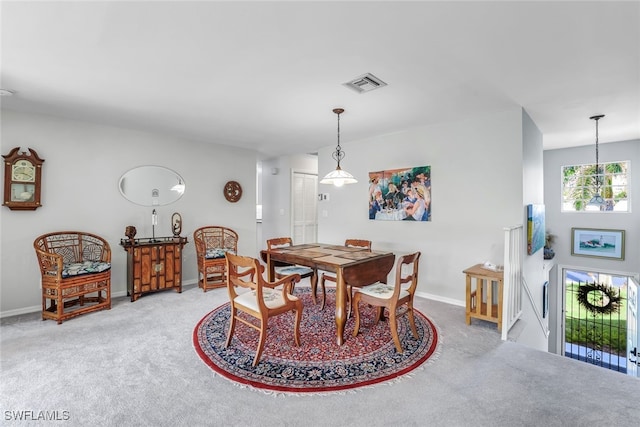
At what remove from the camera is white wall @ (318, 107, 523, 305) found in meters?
3.42

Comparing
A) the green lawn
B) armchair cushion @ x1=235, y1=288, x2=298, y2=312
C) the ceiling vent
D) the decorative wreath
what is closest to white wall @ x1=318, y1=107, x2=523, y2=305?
the ceiling vent

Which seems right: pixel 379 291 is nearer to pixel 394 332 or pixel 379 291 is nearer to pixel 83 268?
pixel 394 332

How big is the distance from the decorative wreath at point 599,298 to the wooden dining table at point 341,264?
5.65 meters

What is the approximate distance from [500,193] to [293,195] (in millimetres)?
3951

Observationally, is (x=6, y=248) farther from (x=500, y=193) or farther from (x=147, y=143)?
(x=500, y=193)

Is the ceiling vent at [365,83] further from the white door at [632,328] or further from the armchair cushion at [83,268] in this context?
the white door at [632,328]

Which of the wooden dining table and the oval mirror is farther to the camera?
the oval mirror

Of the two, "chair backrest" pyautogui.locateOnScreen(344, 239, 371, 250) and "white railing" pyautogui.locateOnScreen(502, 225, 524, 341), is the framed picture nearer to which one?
"white railing" pyautogui.locateOnScreen(502, 225, 524, 341)

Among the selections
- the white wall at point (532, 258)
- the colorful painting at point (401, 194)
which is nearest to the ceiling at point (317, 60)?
the white wall at point (532, 258)

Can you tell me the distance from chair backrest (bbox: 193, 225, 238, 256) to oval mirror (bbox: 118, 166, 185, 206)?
0.68 m

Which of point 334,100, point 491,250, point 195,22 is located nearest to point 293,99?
point 334,100

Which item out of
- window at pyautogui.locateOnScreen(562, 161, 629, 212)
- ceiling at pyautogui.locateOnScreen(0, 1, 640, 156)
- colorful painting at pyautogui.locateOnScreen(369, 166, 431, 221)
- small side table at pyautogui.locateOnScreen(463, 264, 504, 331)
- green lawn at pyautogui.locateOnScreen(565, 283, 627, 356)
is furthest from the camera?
green lawn at pyautogui.locateOnScreen(565, 283, 627, 356)

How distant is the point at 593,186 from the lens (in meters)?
5.36

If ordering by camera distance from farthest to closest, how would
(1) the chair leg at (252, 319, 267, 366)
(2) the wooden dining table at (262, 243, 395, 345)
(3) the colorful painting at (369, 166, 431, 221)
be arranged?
1. (3) the colorful painting at (369, 166, 431, 221)
2. (2) the wooden dining table at (262, 243, 395, 345)
3. (1) the chair leg at (252, 319, 267, 366)
